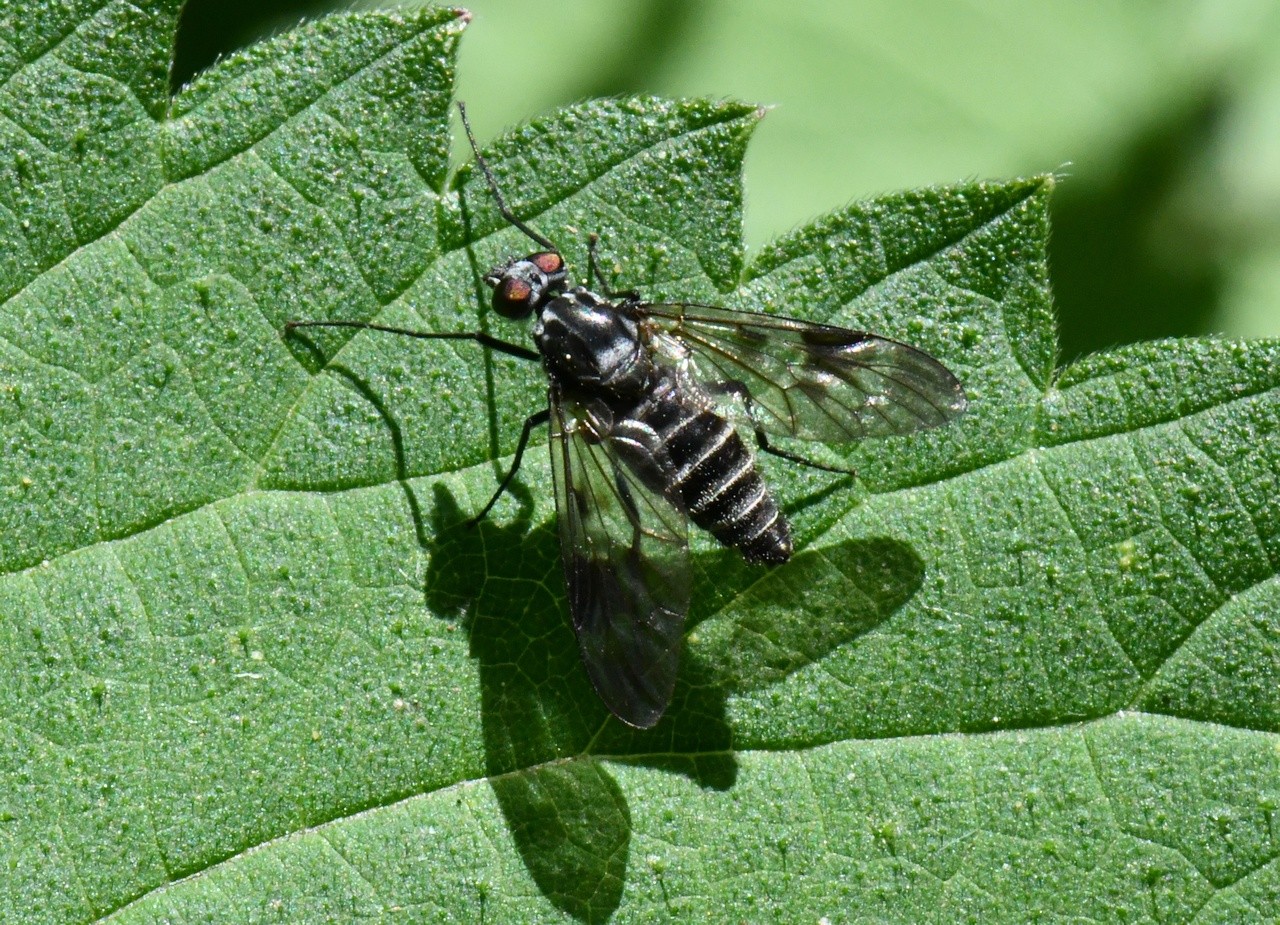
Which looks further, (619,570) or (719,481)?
(719,481)

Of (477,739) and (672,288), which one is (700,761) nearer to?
(477,739)

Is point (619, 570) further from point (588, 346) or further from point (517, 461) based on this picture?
point (588, 346)

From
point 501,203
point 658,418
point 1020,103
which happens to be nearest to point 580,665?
point 658,418

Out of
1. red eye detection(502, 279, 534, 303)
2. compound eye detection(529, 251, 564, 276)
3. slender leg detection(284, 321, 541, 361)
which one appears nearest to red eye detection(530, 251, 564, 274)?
compound eye detection(529, 251, 564, 276)

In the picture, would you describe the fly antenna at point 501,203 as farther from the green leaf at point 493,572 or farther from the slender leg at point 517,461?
the slender leg at point 517,461

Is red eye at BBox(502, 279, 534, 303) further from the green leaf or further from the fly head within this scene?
the green leaf

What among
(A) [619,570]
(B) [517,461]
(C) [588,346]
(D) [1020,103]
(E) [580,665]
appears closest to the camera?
(A) [619,570]

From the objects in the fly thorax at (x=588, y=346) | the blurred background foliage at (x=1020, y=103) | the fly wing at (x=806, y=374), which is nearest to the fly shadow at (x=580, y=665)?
the fly wing at (x=806, y=374)
